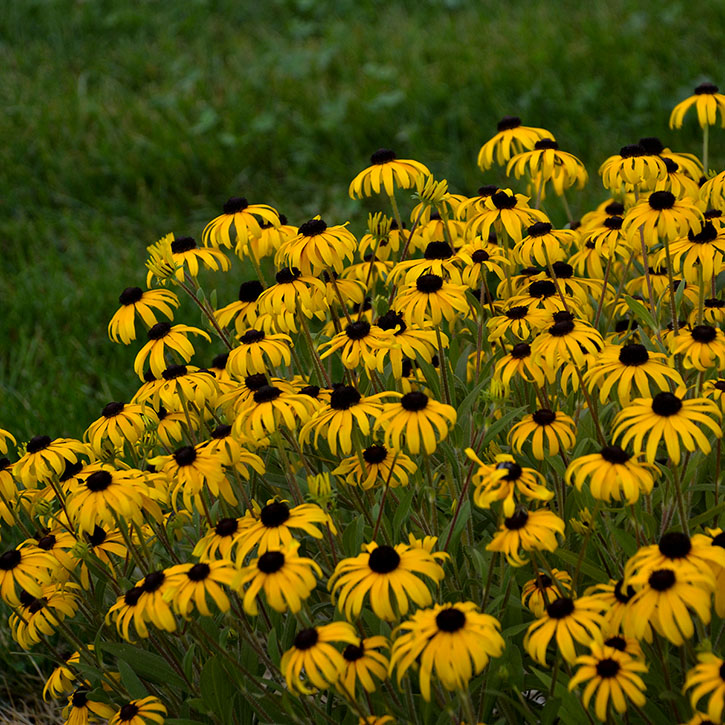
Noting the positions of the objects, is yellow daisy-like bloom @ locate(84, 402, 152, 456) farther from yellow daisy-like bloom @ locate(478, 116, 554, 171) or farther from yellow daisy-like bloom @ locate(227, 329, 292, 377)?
yellow daisy-like bloom @ locate(478, 116, 554, 171)

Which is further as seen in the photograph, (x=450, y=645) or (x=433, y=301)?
→ (x=433, y=301)

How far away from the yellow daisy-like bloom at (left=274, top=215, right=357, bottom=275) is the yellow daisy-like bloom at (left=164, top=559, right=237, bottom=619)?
934 millimetres

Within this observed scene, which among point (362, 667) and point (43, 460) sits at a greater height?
point (43, 460)

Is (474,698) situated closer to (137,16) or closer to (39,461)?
(39,461)

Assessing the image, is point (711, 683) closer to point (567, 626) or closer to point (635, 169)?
point (567, 626)

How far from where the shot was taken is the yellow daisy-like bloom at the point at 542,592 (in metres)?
2.20

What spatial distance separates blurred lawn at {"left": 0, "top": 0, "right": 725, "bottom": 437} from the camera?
612 centimetres

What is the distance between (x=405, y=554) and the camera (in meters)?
2.00

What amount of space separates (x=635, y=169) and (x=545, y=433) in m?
0.92

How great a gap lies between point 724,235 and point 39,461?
201cm

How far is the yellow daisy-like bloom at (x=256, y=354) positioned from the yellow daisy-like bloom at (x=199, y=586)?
0.63 metres

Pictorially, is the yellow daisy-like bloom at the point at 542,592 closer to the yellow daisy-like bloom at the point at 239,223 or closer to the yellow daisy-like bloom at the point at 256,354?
the yellow daisy-like bloom at the point at 256,354

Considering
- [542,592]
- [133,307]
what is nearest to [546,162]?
[133,307]

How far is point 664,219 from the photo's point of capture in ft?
8.43
